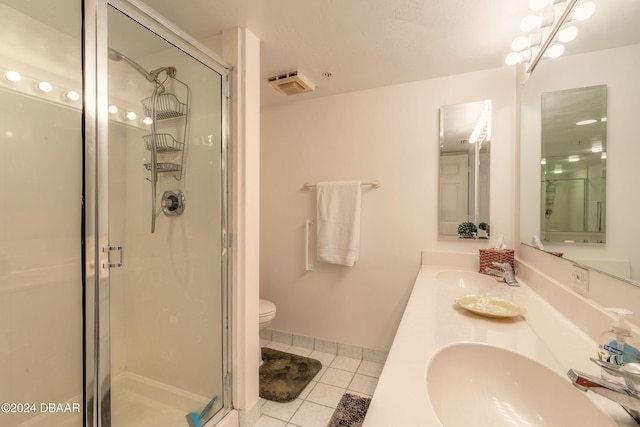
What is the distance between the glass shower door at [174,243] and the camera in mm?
1423

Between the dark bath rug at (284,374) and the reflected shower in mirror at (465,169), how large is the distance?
1397mm

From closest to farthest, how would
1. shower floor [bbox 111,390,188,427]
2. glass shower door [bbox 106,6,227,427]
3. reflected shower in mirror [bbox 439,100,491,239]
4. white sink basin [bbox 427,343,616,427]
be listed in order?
white sink basin [bbox 427,343,616,427]
shower floor [bbox 111,390,188,427]
glass shower door [bbox 106,6,227,427]
reflected shower in mirror [bbox 439,100,491,239]

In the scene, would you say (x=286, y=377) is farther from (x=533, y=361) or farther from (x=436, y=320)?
(x=533, y=361)

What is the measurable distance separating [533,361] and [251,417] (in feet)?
4.66

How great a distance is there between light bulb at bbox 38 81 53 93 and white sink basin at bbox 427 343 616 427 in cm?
174

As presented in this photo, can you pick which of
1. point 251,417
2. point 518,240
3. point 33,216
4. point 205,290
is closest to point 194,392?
point 251,417

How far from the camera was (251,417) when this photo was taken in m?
1.50

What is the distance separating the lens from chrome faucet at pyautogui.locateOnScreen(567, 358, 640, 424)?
18.6 inches

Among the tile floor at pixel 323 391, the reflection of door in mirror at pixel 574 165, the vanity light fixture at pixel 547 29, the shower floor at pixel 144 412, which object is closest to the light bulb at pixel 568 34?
the vanity light fixture at pixel 547 29

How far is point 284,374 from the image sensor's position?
1.95 m

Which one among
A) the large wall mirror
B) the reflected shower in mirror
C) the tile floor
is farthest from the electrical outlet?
the tile floor

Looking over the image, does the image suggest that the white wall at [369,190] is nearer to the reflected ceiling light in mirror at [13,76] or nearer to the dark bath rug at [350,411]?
the dark bath rug at [350,411]

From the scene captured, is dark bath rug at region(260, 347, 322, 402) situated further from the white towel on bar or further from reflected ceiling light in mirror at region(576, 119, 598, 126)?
reflected ceiling light in mirror at region(576, 119, 598, 126)

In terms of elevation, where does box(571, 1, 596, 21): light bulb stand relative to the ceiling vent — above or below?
below
